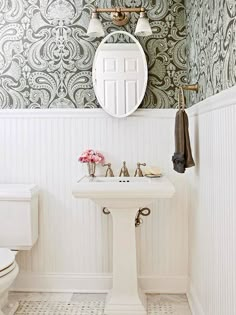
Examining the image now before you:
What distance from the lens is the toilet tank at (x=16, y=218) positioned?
2707mm

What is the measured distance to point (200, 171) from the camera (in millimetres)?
2375

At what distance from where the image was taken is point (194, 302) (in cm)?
260

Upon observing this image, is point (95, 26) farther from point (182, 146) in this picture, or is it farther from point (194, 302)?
point (194, 302)

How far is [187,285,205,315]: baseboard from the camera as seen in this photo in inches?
95.5

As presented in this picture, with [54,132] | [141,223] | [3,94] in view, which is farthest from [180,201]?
[3,94]

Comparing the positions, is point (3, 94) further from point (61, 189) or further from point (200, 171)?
point (200, 171)

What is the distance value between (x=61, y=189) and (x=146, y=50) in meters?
1.17

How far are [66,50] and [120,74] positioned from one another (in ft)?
1.42

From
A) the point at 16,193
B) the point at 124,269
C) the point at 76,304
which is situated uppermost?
the point at 16,193

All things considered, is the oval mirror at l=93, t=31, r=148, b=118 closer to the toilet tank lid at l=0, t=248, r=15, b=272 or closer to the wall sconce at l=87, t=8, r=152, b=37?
the wall sconce at l=87, t=8, r=152, b=37

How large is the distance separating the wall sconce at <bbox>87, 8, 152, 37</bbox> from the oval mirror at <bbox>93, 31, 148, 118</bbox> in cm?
8

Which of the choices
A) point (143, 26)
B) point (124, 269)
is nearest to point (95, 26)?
point (143, 26)

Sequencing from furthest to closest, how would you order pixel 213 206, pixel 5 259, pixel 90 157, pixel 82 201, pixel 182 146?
pixel 82 201, pixel 90 157, pixel 182 146, pixel 5 259, pixel 213 206

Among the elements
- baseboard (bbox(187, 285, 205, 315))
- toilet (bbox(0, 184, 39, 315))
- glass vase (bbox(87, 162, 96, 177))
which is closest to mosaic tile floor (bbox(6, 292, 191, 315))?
baseboard (bbox(187, 285, 205, 315))
